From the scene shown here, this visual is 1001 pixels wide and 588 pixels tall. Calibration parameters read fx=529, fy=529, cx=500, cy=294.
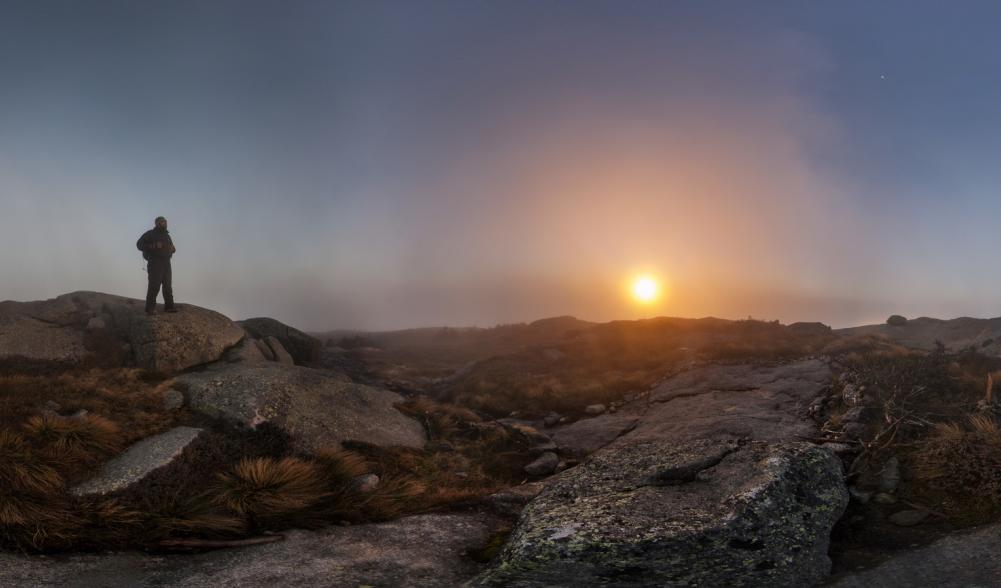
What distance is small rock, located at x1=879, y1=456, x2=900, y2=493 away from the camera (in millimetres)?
8969

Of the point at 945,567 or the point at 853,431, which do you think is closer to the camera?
the point at 945,567

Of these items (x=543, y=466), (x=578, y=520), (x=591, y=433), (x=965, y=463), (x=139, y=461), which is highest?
(x=965, y=463)

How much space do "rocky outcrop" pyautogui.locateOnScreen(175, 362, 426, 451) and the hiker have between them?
22.9 ft

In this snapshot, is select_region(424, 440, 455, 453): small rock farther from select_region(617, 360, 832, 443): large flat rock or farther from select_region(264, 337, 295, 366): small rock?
select_region(264, 337, 295, 366): small rock

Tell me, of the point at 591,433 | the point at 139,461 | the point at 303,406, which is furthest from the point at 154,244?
the point at 591,433

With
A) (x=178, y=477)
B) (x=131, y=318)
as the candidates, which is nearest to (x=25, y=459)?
(x=178, y=477)

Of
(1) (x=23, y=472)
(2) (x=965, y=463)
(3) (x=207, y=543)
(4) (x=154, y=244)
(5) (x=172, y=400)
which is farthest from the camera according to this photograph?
Result: (4) (x=154, y=244)

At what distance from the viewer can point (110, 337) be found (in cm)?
1986

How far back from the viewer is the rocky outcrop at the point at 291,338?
27.5 metres

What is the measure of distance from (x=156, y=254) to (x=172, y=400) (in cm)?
943

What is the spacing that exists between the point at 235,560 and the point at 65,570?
1.99 m

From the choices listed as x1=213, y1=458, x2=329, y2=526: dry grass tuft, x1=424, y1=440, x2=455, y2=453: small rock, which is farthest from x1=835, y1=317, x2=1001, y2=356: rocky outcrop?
x1=213, y1=458, x2=329, y2=526: dry grass tuft

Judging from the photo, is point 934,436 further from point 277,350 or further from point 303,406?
point 277,350

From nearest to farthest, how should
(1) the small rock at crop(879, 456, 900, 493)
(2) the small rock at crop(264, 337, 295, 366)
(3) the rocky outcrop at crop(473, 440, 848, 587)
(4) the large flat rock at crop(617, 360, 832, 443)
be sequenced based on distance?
(3) the rocky outcrop at crop(473, 440, 848, 587) → (1) the small rock at crop(879, 456, 900, 493) → (4) the large flat rock at crop(617, 360, 832, 443) → (2) the small rock at crop(264, 337, 295, 366)
